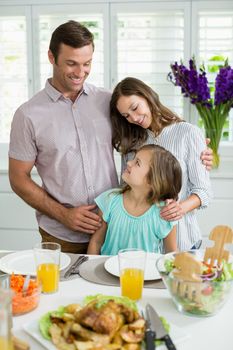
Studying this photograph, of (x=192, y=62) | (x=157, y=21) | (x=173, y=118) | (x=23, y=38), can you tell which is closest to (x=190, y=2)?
(x=157, y=21)

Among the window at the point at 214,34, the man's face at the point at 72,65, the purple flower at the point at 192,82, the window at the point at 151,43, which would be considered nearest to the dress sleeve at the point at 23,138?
the man's face at the point at 72,65

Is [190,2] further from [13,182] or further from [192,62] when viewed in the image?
[13,182]

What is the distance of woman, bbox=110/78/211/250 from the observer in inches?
82.0

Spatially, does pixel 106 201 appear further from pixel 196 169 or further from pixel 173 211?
pixel 196 169

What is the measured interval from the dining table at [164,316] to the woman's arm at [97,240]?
19.4 inches

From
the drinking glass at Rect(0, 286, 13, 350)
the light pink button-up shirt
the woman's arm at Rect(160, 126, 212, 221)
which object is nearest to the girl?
the woman's arm at Rect(160, 126, 212, 221)

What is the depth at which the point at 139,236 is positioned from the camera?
199 centimetres

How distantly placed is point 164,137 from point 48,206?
572 mm

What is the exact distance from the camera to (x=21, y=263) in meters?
1.67

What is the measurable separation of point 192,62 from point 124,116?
1334 mm

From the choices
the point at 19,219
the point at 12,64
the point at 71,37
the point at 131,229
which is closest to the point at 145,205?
the point at 131,229

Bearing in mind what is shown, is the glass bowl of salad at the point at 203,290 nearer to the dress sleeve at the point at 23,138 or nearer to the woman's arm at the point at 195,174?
the woman's arm at the point at 195,174

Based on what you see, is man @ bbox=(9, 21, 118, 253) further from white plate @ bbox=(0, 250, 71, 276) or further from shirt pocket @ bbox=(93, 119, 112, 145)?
white plate @ bbox=(0, 250, 71, 276)

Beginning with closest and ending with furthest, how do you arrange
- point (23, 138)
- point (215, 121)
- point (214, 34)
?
point (23, 138), point (215, 121), point (214, 34)
